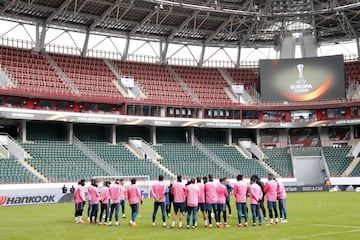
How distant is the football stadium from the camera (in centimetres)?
5312

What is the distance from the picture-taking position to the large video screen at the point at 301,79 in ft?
217

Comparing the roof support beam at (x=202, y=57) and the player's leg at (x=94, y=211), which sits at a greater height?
the roof support beam at (x=202, y=57)

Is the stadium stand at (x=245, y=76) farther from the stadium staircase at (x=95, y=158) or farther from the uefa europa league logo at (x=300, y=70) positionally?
the stadium staircase at (x=95, y=158)

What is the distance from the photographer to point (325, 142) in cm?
6962

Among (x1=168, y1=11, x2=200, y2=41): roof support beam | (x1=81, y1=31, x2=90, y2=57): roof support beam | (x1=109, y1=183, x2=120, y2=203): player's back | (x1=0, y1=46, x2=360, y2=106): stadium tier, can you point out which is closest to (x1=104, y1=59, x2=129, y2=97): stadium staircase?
(x1=0, y1=46, x2=360, y2=106): stadium tier

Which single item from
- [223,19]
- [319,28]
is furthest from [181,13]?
[319,28]

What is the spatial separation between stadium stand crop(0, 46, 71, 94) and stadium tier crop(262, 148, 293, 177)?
2756 cm

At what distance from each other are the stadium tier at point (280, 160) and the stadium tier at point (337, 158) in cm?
494

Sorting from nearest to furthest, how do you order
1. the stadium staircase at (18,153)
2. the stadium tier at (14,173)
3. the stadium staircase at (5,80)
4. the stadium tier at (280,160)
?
the stadium tier at (14,173), the stadium staircase at (18,153), the stadium staircase at (5,80), the stadium tier at (280,160)

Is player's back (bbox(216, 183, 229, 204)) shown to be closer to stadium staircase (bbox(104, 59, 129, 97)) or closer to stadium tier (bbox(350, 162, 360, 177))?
stadium staircase (bbox(104, 59, 129, 97))

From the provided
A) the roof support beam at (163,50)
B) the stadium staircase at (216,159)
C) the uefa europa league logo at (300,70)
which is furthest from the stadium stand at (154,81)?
the uefa europa league logo at (300,70)

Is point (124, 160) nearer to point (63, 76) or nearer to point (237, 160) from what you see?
point (63, 76)

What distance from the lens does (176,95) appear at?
66.5 m

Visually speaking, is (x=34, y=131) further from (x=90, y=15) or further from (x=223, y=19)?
(x=223, y=19)
